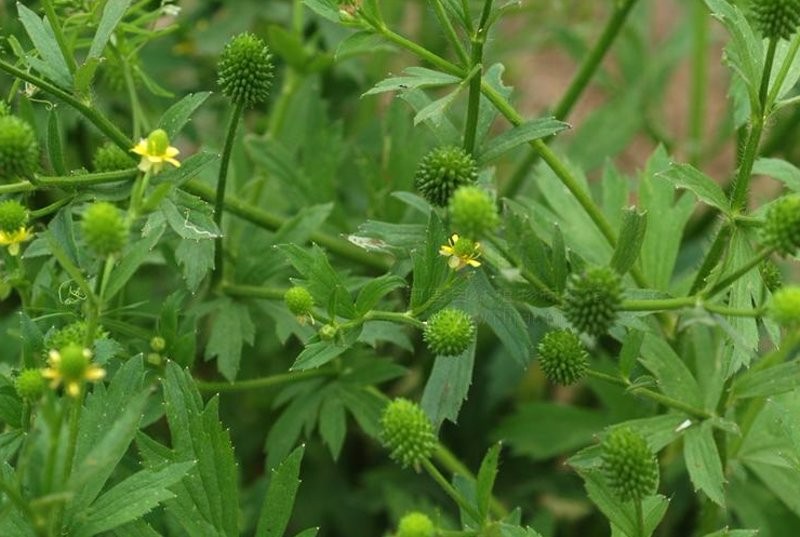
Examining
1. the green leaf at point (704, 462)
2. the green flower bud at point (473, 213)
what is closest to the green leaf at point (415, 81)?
the green flower bud at point (473, 213)

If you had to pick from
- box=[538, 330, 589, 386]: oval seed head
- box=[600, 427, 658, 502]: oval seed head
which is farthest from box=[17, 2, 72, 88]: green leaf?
box=[600, 427, 658, 502]: oval seed head

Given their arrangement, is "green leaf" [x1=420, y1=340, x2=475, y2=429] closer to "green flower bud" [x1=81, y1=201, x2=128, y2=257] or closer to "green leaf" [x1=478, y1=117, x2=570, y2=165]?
"green leaf" [x1=478, y1=117, x2=570, y2=165]

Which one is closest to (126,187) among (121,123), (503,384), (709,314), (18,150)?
(18,150)

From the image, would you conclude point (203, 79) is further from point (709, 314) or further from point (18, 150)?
point (709, 314)

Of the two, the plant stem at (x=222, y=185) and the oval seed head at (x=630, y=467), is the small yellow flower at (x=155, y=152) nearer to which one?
the plant stem at (x=222, y=185)

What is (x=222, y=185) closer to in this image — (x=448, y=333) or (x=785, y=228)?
(x=448, y=333)

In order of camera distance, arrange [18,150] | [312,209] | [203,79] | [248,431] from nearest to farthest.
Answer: [18,150] < [312,209] < [248,431] < [203,79]

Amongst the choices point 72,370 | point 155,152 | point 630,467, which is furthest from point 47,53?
point 630,467
